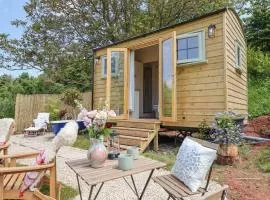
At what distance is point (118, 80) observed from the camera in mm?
8141

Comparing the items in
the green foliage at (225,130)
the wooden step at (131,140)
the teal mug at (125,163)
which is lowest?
the wooden step at (131,140)

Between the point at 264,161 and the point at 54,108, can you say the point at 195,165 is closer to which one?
the point at 264,161

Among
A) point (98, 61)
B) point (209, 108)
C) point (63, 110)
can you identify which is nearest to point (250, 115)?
point (209, 108)

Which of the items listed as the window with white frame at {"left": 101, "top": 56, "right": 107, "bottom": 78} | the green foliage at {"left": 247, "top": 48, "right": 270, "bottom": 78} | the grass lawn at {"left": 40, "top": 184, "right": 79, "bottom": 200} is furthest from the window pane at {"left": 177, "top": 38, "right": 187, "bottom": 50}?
the green foliage at {"left": 247, "top": 48, "right": 270, "bottom": 78}

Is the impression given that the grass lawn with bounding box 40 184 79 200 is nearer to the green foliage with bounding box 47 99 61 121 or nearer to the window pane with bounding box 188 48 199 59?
the window pane with bounding box 188 48 199 59

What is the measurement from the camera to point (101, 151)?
2.74 meters

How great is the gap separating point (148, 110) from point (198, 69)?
15.2 feet

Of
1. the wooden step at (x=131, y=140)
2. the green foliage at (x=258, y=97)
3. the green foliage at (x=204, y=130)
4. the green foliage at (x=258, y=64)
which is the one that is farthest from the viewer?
the green foliage at (x=258, y=64)

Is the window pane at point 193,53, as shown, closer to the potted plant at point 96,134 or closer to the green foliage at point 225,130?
the green foliage at point 225,130

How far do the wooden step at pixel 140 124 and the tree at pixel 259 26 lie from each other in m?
9.19

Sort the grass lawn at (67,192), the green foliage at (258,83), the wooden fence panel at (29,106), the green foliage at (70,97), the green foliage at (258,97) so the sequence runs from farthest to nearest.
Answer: the wooden fence panel at (29,106)
the green foliage at (70,97)
the green foliage at (258,83)
the green foliage at (258,97)
the grass lawn at (67,192)

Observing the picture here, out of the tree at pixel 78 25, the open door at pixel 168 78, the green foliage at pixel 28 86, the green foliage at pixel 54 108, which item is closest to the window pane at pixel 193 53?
the open door at pixel 168 78

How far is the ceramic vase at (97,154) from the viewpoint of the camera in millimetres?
2732

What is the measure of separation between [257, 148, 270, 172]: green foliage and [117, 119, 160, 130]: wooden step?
2413 mm
